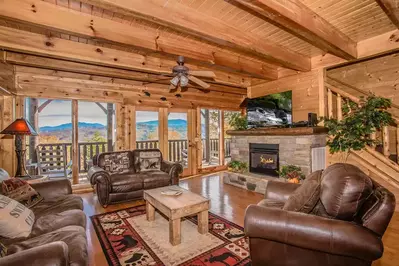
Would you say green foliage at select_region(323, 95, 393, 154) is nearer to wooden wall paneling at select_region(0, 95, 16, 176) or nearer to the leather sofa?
the leather sofa

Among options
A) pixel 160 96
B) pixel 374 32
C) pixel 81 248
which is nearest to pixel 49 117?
pixel 160 96

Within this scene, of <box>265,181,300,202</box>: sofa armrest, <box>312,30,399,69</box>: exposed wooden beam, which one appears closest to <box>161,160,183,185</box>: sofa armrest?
<box>265,181,300,202</box>: sofa armrest

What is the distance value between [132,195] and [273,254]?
9.27 feet

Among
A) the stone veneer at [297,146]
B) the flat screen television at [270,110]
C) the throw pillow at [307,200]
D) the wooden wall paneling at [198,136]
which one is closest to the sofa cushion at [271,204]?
the throw pillow at [307,200]

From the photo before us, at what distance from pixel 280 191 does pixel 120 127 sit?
4.14 metres

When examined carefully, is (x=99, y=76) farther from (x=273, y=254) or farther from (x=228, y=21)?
(x=273, y=254)

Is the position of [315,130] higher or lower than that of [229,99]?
lower

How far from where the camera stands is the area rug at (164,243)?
205 centimetres

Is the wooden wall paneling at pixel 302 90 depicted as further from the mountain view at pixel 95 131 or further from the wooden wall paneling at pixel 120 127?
the wooden wall paneling at pixel 120 127

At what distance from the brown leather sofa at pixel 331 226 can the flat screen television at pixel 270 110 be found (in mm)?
3112

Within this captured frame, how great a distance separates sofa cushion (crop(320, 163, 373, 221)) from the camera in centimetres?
145

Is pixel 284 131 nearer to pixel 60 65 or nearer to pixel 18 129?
pixel 60 65

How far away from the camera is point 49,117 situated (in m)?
5.00

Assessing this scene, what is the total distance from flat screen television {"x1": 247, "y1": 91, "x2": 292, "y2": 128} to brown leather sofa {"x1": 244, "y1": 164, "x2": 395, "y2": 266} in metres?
3.11
